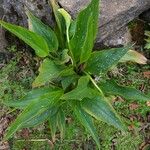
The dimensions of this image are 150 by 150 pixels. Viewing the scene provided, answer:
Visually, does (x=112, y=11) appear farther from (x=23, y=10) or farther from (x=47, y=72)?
(x=47, y=72)

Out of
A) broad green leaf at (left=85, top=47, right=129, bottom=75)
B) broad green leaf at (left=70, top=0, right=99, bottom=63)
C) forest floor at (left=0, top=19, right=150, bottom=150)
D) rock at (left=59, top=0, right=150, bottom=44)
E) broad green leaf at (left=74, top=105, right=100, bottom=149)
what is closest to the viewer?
broad green leaf at (left=70, top=0, right=99, bottom=63)

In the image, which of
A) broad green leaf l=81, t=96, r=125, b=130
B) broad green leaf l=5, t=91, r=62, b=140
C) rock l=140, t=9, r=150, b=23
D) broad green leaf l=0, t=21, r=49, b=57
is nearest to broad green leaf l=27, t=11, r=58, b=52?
broad green leaf l=0, t=21, r=49, b=57

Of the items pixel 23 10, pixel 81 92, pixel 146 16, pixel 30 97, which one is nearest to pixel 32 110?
pixel 30 97

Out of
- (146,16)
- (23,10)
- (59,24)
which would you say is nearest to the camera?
(59,24)

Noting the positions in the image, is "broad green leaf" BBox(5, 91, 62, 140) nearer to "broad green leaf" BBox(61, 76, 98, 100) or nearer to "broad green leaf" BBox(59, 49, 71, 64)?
"broad green leaf" BBox(61, 76, 98, 100)

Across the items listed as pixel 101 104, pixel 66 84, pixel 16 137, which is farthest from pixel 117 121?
pixel 16 137

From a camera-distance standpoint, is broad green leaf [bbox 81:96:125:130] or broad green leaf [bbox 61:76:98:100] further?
broad green leaf [bbox 81:96:125:130]

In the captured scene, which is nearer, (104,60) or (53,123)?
(104,60)

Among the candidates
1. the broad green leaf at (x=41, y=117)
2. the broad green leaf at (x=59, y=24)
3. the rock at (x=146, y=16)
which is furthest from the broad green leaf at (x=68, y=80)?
the rock at (x=146, y=16)
